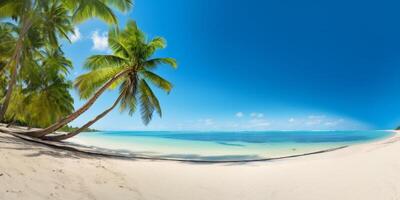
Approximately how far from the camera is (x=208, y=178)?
6191mm

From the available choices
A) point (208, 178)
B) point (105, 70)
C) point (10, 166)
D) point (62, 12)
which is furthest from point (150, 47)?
point (10, 166)

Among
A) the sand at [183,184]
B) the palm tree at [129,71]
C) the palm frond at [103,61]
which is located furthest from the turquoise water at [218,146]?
the sand at [183,184]

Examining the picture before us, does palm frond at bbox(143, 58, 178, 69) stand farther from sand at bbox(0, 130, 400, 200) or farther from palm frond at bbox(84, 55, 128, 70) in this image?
sand at bbox(0, 130, 400, 200)

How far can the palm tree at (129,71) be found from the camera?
12.9m

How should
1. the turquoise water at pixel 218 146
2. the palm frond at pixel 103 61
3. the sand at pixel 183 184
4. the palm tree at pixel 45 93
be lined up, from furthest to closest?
1. the palm tree at pixel 45 93
2. the turquoise water at pixel 218 146
3. the palm frond at pixel 103 61
4. the sand at pixel 183 184

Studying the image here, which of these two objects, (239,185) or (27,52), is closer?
(239,185)

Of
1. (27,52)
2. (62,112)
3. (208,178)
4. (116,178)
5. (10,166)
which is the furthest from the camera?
(62,112)

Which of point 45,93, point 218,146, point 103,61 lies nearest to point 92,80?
point 103,61

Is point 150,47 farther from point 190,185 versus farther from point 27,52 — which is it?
point 190,185

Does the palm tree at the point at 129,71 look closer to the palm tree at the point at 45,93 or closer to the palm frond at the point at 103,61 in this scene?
the palm frond at the point at 103,61

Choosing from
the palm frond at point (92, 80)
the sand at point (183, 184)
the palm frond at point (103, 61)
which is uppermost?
the palm frond at point (103, 61)

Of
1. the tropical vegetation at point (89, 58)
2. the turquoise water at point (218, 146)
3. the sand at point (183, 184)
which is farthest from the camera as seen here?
the turquoise water at point (218, 146)

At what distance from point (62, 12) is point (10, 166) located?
12839 millimetres

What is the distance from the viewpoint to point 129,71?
43.3 ft
